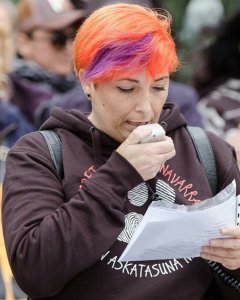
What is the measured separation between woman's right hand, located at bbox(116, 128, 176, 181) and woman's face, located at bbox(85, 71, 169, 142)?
10 cm

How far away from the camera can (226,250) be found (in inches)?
130

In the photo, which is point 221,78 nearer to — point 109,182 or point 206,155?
point 206,155

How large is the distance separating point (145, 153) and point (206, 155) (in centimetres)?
37

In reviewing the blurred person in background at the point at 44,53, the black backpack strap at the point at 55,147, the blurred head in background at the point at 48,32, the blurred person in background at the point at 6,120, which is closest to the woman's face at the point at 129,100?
the black backpack strap at the point at 55,147

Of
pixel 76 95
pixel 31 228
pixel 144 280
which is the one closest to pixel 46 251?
pixel 31 228

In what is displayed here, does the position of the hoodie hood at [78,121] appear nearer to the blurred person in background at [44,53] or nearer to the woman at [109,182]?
the woman at [109,182]

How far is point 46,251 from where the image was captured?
311 centimetres

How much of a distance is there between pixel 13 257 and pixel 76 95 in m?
2.36

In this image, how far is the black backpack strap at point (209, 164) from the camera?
345 centimetres

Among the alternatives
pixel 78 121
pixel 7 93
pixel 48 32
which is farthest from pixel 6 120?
pixel 78 121

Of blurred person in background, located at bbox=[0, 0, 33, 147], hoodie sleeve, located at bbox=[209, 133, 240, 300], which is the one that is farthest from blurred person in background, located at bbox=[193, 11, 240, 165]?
hoodie sleeve, located at bbox=[209, 133, 240, 300]

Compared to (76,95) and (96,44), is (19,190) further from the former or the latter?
(76,95)

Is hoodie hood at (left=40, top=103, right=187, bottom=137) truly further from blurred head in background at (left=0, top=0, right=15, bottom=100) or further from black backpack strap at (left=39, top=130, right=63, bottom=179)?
blurred head in background at (left=0, top=0, right=15, bottom=100)

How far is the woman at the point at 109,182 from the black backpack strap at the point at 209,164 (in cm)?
2
